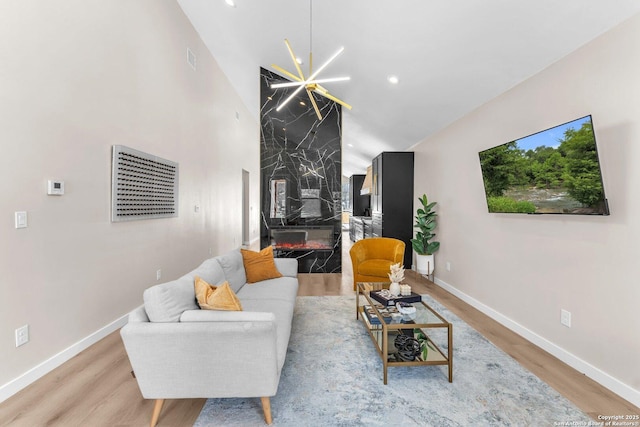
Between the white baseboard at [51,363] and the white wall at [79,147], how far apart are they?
0.05 metres

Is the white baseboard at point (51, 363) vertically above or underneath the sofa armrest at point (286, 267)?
underneath

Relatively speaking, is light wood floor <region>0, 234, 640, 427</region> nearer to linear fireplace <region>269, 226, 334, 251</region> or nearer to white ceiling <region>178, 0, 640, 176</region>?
white ceiling <region>178, 0, 640, 176</region>

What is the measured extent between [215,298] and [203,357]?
354mm

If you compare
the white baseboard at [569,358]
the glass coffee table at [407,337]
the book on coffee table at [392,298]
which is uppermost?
the book on coffee table at [392,298]

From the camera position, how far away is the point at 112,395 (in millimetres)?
1966

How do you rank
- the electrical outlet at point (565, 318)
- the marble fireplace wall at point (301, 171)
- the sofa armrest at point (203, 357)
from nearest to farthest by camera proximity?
the sofa armrest at point (203, 357), the electrical outlet at point (565, 318), the marble fireplace wall at point (301, 171)

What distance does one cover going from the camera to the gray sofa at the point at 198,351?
1568mm

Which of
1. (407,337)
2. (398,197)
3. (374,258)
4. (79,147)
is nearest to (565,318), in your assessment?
(407,337)

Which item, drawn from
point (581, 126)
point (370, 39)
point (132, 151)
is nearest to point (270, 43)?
point (370, 39)

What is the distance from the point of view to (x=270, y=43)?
4.57 metres

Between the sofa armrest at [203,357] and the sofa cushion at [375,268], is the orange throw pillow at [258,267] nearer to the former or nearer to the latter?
the sofa cushion at [375,268]

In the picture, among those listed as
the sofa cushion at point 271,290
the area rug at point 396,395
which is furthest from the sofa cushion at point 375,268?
the area rug at point 396,395

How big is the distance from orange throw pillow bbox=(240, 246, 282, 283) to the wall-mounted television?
2466 mm

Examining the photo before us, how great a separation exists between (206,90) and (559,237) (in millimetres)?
5171
